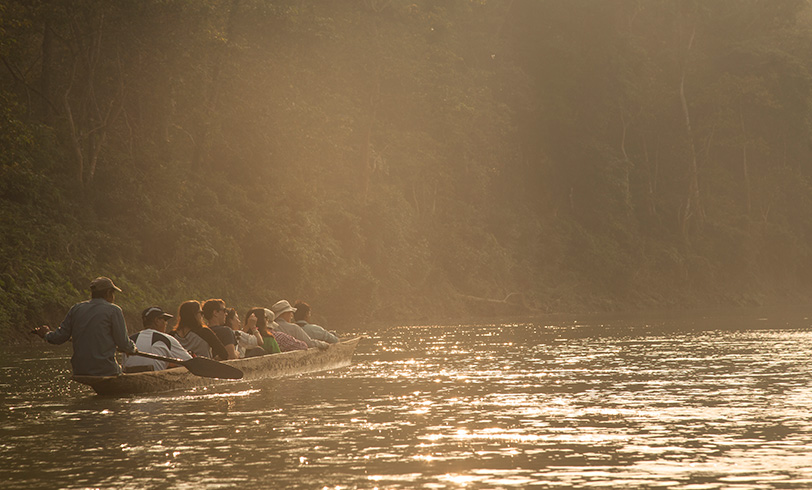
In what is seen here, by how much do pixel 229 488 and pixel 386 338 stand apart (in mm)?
23667

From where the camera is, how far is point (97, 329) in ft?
53.3

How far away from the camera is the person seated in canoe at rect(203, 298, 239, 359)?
1917cm

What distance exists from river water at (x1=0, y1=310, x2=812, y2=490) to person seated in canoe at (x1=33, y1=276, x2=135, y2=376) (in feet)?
2.15

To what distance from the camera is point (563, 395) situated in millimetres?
16672

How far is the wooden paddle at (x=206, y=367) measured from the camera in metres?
17.4

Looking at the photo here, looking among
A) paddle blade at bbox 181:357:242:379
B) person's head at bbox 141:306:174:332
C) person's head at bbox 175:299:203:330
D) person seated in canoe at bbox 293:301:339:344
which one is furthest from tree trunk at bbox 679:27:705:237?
person's head at bbox 141:306:174:332

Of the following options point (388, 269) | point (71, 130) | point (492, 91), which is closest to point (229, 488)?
point (71, 130)

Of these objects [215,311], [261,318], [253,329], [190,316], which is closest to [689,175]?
[261,318]

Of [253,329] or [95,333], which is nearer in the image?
[95,333]

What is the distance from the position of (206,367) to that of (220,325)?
1799 mm

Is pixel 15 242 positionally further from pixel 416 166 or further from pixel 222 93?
pixel 416 166

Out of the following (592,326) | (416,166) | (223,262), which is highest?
(416,166)

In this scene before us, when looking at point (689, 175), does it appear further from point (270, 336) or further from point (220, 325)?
point (220, 325)

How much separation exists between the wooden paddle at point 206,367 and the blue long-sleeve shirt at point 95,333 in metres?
0.73
